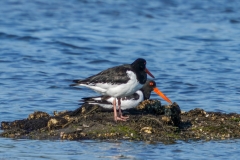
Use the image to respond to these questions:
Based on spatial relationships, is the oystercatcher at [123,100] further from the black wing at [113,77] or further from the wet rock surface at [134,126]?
the black wing at [113,77]

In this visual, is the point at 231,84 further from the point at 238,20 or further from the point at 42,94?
the point at 238,20

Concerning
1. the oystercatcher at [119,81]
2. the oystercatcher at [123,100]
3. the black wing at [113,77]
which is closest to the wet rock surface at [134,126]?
the oystercatcher at [123,100]

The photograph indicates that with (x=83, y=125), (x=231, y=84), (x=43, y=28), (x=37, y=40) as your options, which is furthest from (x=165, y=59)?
(x=83, y=125)

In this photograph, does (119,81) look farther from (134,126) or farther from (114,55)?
(114,55)

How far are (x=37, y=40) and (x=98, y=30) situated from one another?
2768mm

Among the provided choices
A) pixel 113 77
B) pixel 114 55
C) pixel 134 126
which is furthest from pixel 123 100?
pixel 114 55

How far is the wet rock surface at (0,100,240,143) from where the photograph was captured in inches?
342

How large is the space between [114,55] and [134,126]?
857 centimetres

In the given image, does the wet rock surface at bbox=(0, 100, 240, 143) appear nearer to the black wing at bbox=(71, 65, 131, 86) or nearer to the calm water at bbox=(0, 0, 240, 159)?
the calm water at bbox=(0, 0, 240, 159)

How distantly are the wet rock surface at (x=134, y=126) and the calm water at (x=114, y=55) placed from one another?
299mm

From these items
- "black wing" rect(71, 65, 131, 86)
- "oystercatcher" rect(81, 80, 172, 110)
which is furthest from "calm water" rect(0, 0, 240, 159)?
"oystercatcher" rect(81, 80, 172, 110)

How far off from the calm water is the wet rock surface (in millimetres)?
299

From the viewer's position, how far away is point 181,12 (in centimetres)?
2366

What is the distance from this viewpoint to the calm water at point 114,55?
8.25 metres
